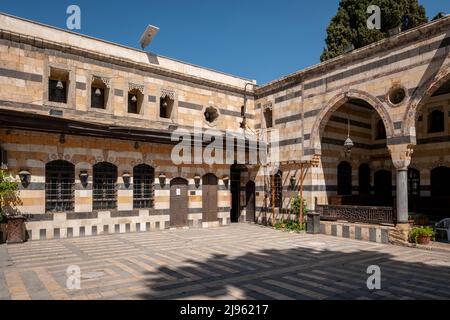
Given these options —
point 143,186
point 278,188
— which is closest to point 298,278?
point 143,186

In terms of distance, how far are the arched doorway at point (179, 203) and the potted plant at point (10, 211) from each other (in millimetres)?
6146

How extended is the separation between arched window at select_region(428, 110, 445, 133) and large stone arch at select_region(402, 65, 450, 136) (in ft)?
15.8

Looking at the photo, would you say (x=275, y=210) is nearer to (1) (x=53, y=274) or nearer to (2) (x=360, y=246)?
(2) (x=360, y=246)

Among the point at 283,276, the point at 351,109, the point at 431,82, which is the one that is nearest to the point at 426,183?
the point at 351,109

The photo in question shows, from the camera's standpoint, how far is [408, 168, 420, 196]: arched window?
15.9 meters

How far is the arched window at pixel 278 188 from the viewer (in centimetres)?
1691

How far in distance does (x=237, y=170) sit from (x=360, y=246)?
8.85 meters

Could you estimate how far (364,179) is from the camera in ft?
58.9

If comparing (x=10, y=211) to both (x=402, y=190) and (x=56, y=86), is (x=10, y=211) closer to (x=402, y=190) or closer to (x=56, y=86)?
(x=56, y=86)

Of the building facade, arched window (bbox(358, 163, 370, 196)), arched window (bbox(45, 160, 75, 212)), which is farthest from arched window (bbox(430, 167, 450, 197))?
arched window (bbox(45, 160, 75, 212))

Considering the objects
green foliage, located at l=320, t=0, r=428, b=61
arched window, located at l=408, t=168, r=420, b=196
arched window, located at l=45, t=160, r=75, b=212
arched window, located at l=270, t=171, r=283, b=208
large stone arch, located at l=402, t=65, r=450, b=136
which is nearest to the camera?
large stone arch, located at l=402, t=65, r=450, b=136

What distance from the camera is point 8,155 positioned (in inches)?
465

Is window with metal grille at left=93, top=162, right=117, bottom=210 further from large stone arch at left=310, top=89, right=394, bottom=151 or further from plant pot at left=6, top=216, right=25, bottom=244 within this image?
large stone arch at left=310, top=89, right=394, bottom=151

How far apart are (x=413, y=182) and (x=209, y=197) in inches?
384
